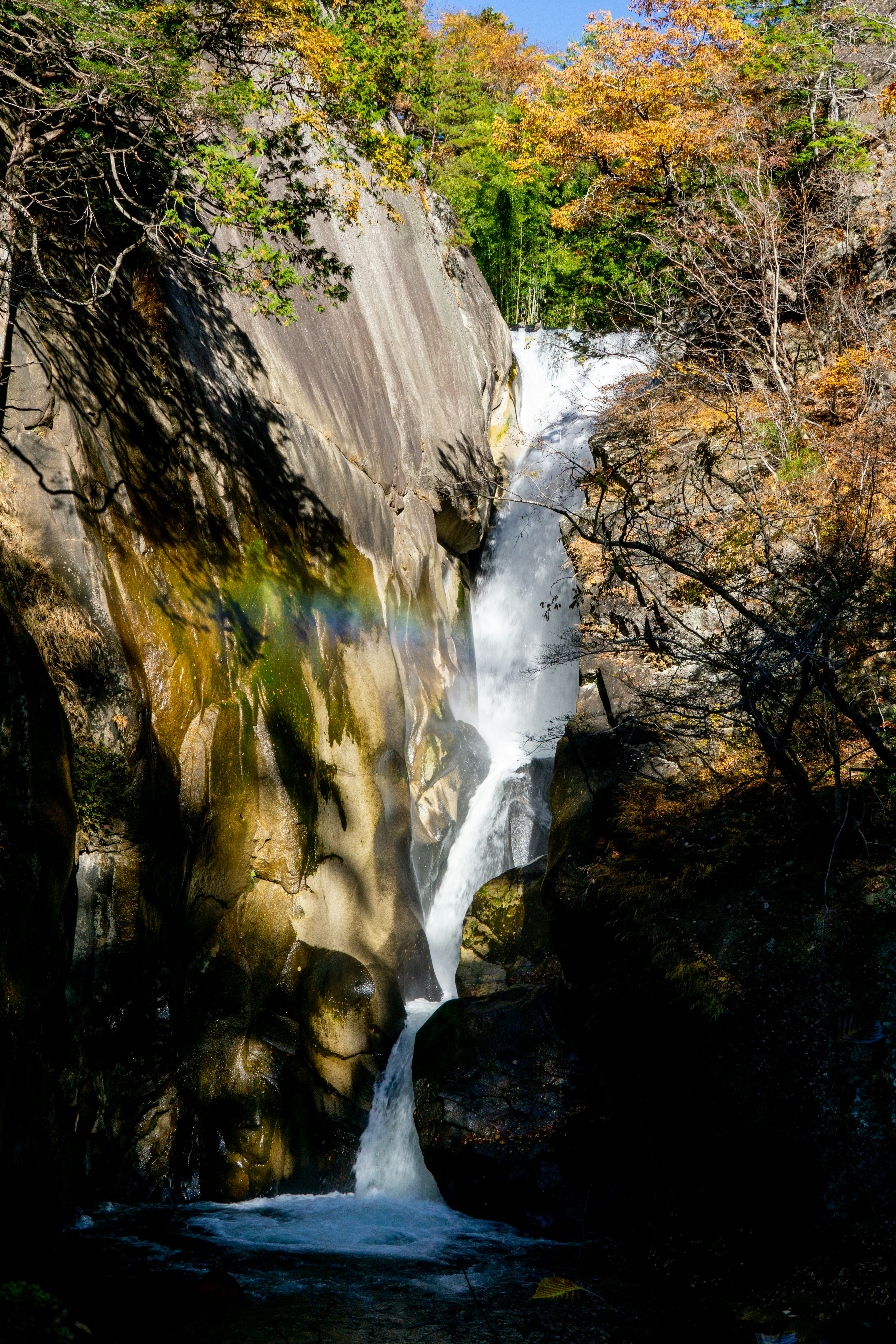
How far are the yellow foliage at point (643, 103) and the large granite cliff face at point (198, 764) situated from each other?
5.89m

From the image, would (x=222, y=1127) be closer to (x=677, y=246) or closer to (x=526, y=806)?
(x=526, y=806)

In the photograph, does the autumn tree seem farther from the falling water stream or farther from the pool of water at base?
the pool of water at base

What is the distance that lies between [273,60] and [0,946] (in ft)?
28.3

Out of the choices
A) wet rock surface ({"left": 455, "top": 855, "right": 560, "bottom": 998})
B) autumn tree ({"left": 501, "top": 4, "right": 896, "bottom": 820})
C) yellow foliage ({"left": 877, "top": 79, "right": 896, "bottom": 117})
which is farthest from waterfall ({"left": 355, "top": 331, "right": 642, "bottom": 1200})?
yellow foliage ({"left": 877, "top": 79, "right": 896, "bottom": 117})

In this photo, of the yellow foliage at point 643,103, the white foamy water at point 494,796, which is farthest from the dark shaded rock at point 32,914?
the yellow foliage at point 643,103

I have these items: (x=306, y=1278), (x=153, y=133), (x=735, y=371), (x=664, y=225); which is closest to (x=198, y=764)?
(x=306, y=1278)

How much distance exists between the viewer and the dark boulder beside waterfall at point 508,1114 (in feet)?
23.8

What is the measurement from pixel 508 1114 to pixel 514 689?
9.76m

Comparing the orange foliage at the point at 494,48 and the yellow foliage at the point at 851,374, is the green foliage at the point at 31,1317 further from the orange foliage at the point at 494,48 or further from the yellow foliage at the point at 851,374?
the orange foliage at the point at 494,48

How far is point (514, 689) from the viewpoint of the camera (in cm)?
1661

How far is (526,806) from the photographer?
12.7 m

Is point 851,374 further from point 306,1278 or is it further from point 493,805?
point 306,1278

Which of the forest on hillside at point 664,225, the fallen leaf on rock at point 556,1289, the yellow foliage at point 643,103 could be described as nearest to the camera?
the fallen leaf on rock at point 556,1289

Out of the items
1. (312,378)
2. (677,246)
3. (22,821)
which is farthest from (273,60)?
(22,821)
